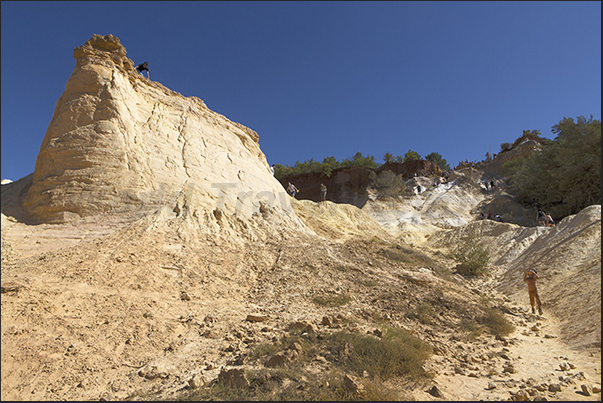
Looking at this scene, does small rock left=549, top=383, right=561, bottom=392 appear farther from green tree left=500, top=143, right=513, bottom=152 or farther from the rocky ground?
green tree left=500, top=143, right=513, bottom=152

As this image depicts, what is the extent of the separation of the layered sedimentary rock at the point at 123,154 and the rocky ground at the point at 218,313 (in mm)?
778

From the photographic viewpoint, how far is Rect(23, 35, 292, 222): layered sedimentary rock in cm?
897

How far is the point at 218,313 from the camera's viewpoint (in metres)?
6.68

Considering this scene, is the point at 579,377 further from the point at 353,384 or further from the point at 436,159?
the point at 436,159

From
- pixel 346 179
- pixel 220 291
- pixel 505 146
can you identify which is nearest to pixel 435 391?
pixel 220 291

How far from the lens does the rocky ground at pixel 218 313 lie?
4555 mm

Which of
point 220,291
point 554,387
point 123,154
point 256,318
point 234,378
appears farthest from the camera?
point 123,154

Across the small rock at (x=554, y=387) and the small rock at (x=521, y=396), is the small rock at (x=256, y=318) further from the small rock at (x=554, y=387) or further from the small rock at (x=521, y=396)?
the small rock at (x=554, y=387)

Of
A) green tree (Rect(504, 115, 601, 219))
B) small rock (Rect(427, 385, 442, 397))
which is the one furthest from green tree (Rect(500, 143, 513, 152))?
small rock (Rect(427, 385, 442, 397))

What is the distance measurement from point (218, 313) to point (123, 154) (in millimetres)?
5798

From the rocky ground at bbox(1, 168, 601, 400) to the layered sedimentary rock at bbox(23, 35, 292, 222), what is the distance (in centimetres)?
78

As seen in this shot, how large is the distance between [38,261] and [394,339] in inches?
278

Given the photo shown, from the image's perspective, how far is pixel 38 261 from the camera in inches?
268

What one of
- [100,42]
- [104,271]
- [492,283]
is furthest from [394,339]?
→ [100,42]
